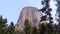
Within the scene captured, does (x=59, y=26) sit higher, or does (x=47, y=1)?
(x=47, y=1)

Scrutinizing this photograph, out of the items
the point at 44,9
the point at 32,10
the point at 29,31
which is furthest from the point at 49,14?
the point at 32,10

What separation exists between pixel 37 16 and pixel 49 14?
6104 cm

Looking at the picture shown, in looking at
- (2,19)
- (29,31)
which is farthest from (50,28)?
(2,19)

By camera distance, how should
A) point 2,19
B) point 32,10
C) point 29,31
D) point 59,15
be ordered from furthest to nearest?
point 32,10
point 2,19
point 59,15
point 29,31

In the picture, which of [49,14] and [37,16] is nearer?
[49,14]

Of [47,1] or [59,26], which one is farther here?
[47,1]

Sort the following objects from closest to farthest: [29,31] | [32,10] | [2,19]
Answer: [29,31] → [2,19] → [32,10]

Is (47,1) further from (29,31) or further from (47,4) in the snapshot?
(29,31)

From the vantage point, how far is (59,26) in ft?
167

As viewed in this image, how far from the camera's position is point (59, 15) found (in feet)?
162

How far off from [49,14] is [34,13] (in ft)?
203

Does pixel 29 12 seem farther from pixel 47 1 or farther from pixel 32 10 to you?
pixel 47 1

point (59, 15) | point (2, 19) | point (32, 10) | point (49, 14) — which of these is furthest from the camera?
point (32, 10)

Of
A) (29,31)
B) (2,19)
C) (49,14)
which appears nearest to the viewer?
(29,31)
